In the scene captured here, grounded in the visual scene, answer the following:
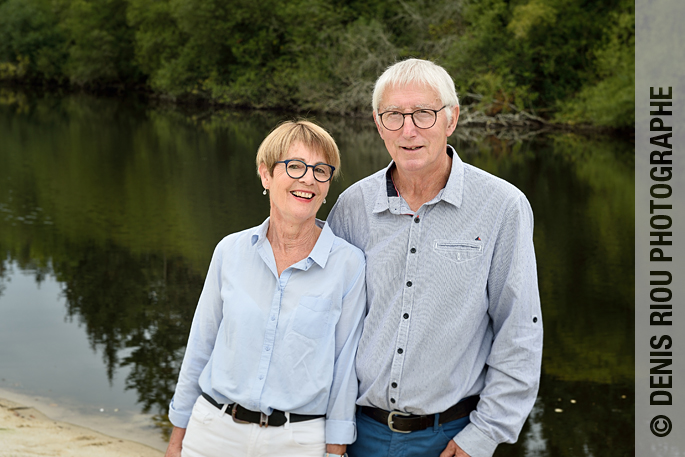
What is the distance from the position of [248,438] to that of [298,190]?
91 cm

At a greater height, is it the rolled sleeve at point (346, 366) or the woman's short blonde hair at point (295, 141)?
the woman's short blonde hair at point (295, 141)

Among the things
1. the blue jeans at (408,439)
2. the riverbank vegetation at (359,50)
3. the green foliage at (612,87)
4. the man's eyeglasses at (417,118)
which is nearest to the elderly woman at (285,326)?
the blue jeans at (408,439)

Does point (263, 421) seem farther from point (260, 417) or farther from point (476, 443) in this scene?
point (476, 443)

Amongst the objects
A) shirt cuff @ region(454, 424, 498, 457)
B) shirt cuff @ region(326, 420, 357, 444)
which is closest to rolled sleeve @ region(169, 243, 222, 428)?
shirt cuff @ region(326, 420, 357, 444)

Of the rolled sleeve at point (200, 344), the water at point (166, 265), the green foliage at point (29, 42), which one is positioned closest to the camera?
the rolled sleeve at point (200, 344)

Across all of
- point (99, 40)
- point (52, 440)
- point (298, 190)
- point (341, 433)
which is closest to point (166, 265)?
point (52, 440)

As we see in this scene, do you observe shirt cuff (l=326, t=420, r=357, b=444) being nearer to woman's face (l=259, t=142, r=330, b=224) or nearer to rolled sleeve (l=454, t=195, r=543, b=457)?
rolled sleeve (l=454, t=195, r=543, b=457)

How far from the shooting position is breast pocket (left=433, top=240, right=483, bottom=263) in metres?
2.61

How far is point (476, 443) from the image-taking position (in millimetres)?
2607

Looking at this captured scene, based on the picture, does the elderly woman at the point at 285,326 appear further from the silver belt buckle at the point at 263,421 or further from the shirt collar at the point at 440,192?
the shirt collar at the point at 440,192

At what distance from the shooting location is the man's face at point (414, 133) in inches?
103

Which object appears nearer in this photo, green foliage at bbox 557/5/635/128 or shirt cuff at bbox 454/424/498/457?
shirt cuff at bbox 454/424/498/457

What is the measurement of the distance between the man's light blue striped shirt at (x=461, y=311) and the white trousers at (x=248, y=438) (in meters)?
0.22

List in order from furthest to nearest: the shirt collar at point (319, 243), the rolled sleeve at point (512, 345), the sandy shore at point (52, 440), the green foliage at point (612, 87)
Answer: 1. the green foliage at point (612, 87)
2. the sandy shore at point (52, 440)
3. the shirt collar at point (319, 243)
4. the rolled sleeve at point (512, 345)
